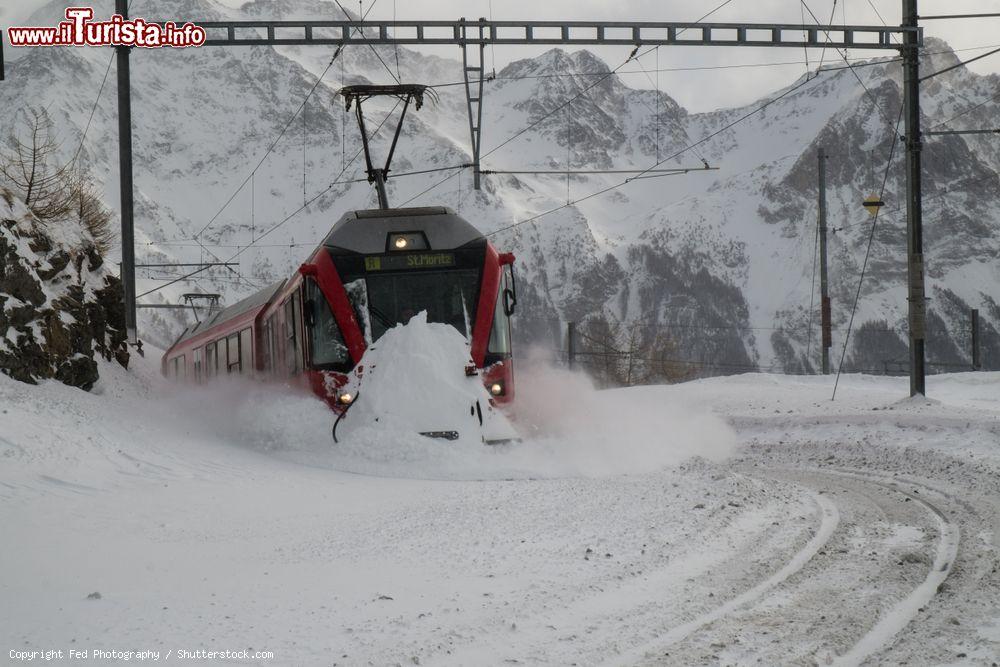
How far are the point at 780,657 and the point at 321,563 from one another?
3.02 m

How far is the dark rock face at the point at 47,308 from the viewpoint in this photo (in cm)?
1270

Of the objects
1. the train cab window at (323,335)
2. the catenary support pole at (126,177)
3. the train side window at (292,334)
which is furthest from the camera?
the catenary support pole at (126,177)

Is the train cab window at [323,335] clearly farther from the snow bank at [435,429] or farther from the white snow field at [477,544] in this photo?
the white snow field at [477,544]

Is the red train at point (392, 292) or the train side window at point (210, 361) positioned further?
the train side window at point (210, 361)

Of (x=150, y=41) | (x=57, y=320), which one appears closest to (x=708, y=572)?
(x=57, y=320)

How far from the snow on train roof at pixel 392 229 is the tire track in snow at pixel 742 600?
655 cm

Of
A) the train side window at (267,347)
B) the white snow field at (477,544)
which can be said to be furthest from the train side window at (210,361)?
the white snow field at (477,544)

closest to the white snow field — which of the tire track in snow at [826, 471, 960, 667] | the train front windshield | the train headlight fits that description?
the tire track in snow at [826, 471, 960, 667]

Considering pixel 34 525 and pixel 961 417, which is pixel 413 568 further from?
pixel 961 417

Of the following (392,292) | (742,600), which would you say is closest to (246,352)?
(392,292)

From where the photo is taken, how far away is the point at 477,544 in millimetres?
7367

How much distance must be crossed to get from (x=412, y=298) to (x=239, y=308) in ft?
29.0

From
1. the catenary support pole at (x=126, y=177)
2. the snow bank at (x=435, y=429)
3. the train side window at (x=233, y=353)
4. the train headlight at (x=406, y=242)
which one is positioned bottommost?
the snow bank at (x=435, y=429)

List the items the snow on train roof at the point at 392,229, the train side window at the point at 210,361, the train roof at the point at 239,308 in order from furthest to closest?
1. the train side window at the point at 210,361
2. the train roof at the point at 239,308
3. the snow on train roof at the point at 392,229
